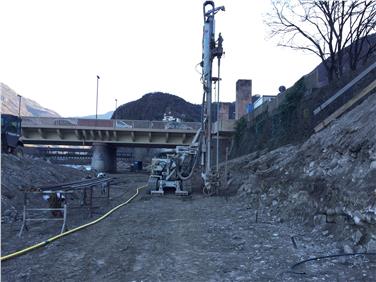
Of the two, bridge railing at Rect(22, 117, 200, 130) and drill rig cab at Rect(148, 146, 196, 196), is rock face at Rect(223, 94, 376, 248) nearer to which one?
drill rig cab at Rect(148, 146, 196, 196)

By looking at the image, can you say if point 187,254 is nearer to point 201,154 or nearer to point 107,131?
point 201,154

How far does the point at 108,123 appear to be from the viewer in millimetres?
47875

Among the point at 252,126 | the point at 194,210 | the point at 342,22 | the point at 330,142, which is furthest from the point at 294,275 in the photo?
the point at 252,126

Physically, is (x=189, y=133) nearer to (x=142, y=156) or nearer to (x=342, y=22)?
(x=342, y=22)

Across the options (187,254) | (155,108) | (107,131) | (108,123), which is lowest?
(187,254)

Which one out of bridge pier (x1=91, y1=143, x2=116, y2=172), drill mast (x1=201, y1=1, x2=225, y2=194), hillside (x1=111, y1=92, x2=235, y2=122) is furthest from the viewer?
hillside (x1=111, y1=92, x2=235, y2=122)

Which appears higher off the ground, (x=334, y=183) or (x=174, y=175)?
(x=334, y=183)

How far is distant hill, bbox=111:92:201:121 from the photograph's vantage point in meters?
131

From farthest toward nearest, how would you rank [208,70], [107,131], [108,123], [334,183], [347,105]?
[108,123], [107,131], [208,70], [347,105], [334,183]

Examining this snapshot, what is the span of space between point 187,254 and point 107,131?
4106 centimetres

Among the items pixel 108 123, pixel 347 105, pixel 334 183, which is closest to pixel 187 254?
pixel 334 183

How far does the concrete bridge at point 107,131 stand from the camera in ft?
153

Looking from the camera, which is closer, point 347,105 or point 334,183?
point 334,183

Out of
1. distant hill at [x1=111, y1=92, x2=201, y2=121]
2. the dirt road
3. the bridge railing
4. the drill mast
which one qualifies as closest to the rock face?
the dirt road
